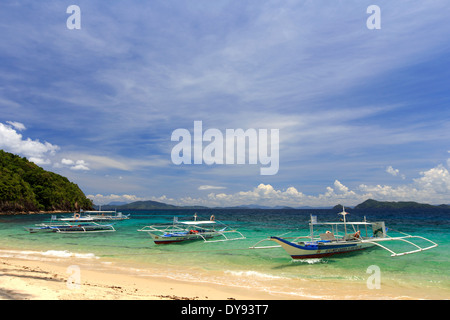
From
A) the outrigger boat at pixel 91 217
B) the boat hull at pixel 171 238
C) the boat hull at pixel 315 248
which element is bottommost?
the outrigger boat at pixel 91 217

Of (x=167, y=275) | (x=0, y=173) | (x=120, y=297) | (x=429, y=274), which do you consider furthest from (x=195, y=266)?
(x=0, y=173)

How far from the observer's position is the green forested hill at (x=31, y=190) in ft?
297

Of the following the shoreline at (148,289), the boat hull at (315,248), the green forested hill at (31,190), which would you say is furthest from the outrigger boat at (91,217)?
the boat hull at (315,248)

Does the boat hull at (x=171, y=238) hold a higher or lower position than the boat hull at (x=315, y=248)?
lower

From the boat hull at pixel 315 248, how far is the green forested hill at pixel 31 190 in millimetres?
106178

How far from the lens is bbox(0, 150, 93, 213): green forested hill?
9044cm

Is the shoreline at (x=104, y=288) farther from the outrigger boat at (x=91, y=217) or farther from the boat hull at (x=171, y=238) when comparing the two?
the outrigger boat at (x=91, y=217)

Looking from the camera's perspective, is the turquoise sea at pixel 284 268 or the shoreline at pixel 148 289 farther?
the turquoise sea at pixel 284 268

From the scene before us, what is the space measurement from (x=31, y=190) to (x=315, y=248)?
121 meters
